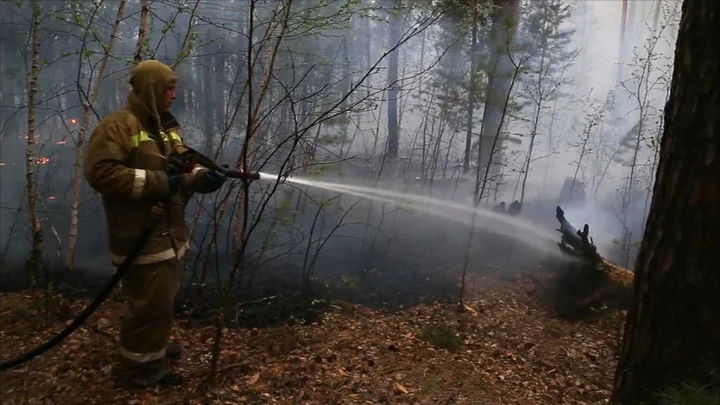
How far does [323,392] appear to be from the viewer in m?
3.72

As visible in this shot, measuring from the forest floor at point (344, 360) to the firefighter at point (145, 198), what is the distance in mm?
345

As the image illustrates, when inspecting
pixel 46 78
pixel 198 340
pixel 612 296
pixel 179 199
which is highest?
pixel 46 78

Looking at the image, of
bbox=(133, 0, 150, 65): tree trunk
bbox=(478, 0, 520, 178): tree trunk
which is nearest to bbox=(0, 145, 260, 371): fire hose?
bbox=(133, 0, 150, 65): tree trunk

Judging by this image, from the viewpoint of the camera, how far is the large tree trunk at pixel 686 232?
226 cm

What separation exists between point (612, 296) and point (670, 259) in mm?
4008

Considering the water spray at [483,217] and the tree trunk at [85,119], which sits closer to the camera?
the tree trunk at [85,119]

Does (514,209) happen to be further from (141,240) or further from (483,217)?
(141,240)

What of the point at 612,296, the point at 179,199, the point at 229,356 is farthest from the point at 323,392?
the point at 612,296

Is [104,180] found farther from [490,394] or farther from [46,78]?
[46,78]

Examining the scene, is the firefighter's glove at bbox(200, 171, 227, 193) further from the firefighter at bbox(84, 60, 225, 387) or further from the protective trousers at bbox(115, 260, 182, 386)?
the protective trousers at bbox(115, 260, 182, 386)

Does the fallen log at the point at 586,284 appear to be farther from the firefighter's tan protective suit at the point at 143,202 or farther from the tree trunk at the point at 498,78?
the firefighter's tan protective suit at the point at 143,202

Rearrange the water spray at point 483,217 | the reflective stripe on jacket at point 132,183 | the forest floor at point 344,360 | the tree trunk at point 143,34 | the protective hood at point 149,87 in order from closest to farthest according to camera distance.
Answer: the reflective stripe on jacket at point 132,183 → the protective hood at point 149,87 → the forest floor at point 344,360 → the tree trunk at point 143,34 → the water spray at point 483,217

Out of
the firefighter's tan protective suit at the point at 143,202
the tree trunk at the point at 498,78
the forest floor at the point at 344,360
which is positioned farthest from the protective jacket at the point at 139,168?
the tree trunk at the point at 498,78

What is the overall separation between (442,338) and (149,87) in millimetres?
3590
